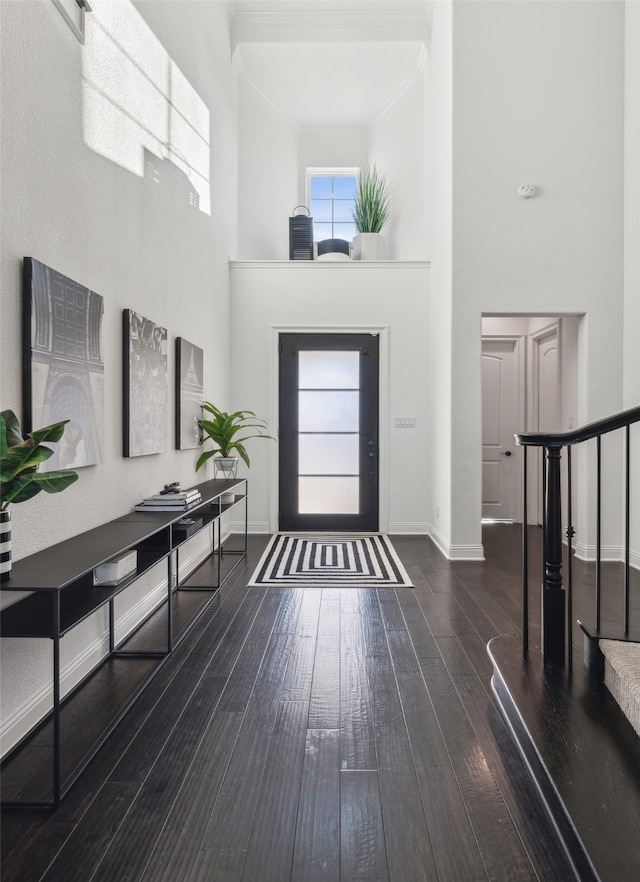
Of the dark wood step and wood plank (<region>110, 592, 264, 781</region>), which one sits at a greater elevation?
the dark wood step

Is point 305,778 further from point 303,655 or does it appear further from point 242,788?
point 303,655

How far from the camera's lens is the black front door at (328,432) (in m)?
5.72

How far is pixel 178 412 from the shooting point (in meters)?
3.72

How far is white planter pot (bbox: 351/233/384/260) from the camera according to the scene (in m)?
5.97

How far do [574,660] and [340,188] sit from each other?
6177 mm

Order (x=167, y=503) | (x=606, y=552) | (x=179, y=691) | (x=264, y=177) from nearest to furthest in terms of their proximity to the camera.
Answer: (x=179, y=691) < (x=167, y=503) < (x=606, y=552) < (x=264, y=177)

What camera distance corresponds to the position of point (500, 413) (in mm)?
6539

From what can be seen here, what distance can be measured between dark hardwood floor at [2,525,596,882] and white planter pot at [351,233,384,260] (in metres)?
4.27

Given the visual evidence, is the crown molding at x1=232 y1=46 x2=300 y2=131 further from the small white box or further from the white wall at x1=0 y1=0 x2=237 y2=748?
the small white box

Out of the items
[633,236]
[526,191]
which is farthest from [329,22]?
[633,236]

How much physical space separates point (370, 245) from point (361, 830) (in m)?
5.50

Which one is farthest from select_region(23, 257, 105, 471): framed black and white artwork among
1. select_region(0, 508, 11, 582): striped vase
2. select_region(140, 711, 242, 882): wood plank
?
select_region(140, 711, 242, 882): wood plank

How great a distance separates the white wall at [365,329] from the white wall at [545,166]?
112 centimetres

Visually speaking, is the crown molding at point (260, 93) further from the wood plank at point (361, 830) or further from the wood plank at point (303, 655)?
the wood plank at point (361, 830)
